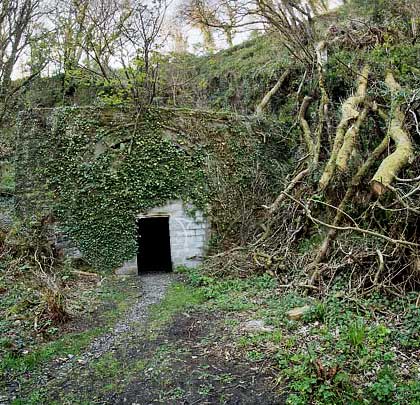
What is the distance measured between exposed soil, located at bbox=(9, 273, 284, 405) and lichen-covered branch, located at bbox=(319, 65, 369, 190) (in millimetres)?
3711


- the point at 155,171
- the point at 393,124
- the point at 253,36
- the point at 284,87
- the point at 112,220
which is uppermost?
the point at 253,36

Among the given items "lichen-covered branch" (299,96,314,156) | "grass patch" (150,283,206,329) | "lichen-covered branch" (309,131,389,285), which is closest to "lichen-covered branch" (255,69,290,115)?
"lichen-covered branch" (299,96,314,156)

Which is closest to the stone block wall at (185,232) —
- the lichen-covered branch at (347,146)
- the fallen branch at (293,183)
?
the fallen branch at (293,183)

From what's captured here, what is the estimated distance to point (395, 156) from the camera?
675 cm

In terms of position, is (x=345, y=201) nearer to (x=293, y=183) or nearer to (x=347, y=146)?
(x=347, y=146)

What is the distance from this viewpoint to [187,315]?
686cm

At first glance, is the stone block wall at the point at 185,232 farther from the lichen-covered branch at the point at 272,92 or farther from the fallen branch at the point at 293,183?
the lichen-covered branch at the point at 272,92

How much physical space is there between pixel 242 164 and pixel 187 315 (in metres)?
5.55

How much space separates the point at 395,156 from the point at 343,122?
224cm

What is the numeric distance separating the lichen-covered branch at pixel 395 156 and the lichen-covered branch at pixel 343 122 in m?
0.95

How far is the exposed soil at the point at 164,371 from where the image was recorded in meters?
4.29

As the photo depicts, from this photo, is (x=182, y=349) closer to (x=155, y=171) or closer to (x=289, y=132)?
(x=155, y=171)

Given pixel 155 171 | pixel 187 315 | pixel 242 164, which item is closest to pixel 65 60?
pixel 155 171

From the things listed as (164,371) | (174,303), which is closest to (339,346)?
(164,371)
